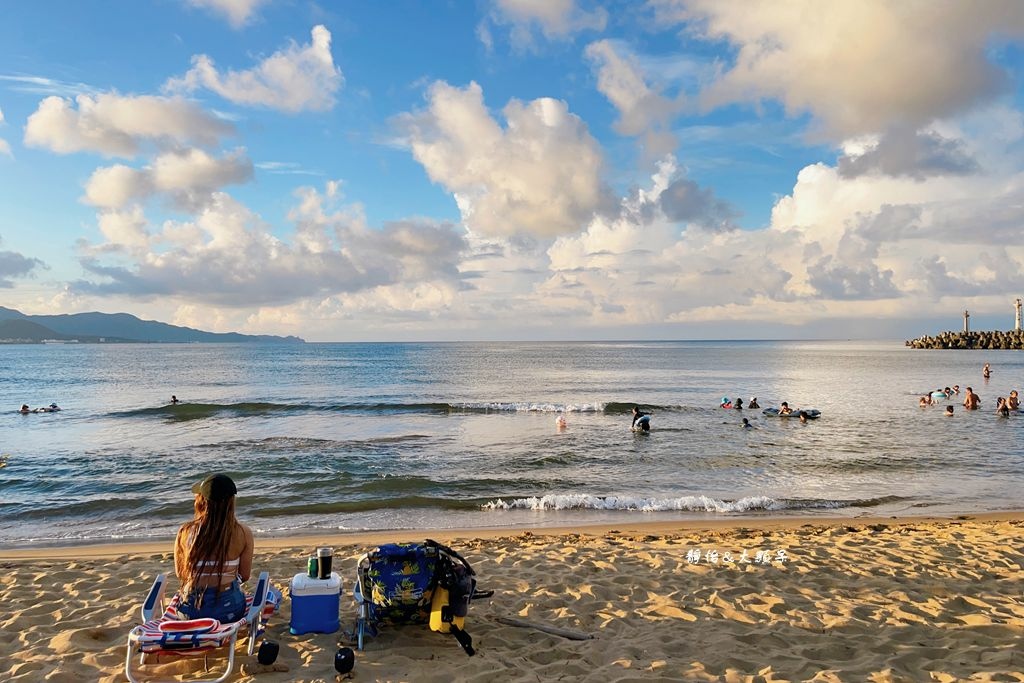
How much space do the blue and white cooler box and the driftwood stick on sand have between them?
1.82 meters

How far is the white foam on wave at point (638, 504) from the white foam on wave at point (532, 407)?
21611 millimetres

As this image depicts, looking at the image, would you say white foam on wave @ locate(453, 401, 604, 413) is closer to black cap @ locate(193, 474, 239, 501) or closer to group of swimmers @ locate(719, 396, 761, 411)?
group of swimmers @ locate(719, 396, 761, 411)

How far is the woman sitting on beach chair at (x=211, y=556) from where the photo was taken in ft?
17.3

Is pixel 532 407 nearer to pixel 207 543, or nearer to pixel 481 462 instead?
pixel 481 462

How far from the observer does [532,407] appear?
3803cm

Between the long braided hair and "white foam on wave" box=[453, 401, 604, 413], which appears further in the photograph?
"white foam on wave" box=[453, 401, 604, 413]

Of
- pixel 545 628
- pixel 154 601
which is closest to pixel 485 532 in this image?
pixel 545 628

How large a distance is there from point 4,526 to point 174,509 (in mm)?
3387

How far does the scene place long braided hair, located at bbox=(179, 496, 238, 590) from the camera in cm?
531

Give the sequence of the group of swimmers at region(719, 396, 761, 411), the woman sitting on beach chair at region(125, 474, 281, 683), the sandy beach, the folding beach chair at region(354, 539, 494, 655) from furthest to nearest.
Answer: the group of swimmers at region(719, 396, 761, 411)
the folding beach chair at region(354, 539, 494, 655)
the sandy beach
the woman sitting on beach chair at region(125, 474, 281, 683)

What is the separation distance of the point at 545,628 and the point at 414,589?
1497 millimetres

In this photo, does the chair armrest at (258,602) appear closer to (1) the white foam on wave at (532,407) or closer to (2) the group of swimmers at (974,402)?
(1) the white foam on wave at (532,407)

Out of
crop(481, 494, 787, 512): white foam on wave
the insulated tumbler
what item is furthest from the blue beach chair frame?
crop(481, 494, 787, 512): white foam on wave

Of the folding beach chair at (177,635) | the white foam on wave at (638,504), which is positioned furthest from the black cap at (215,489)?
the white foam on wave at (638,504)
